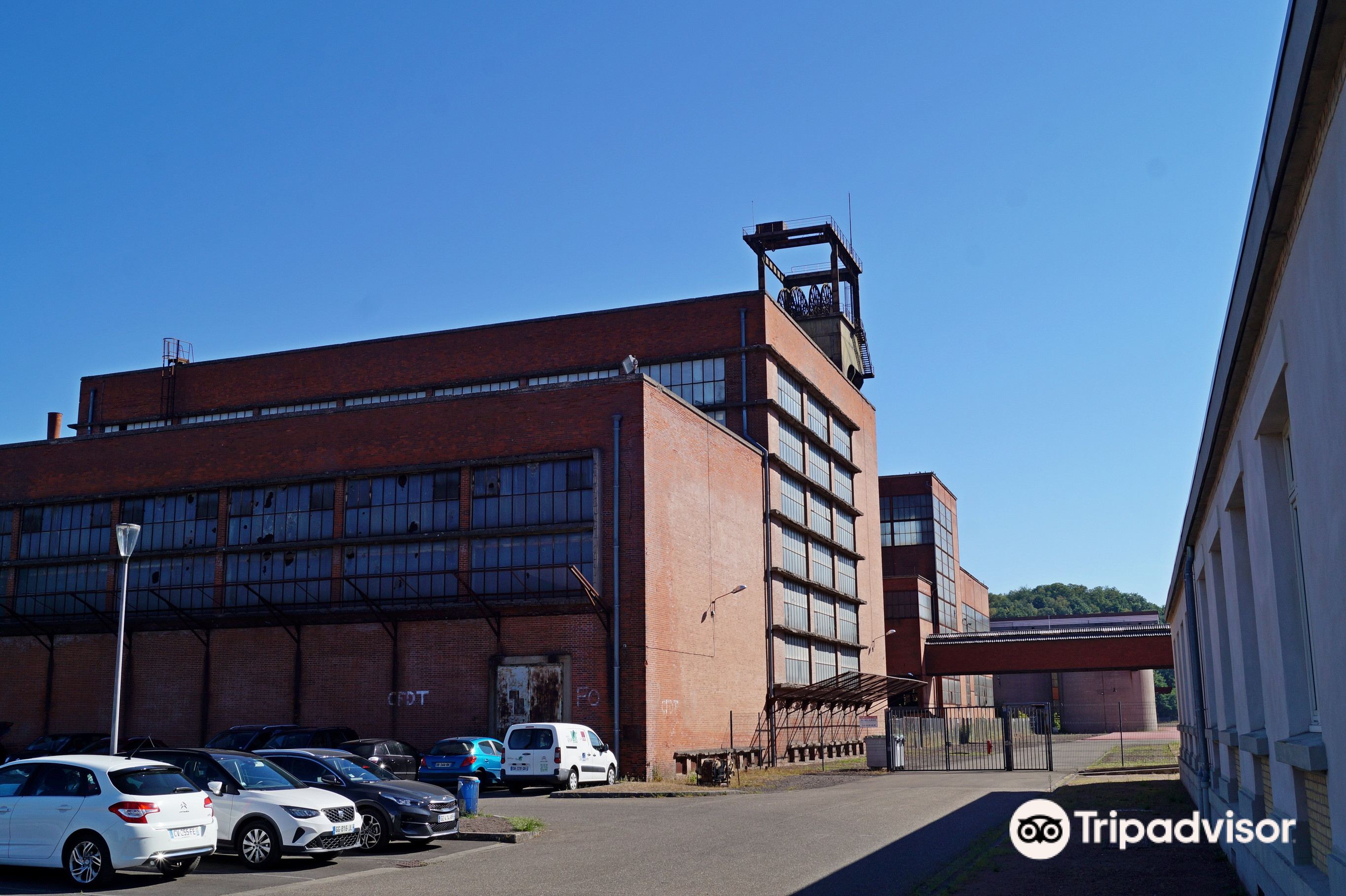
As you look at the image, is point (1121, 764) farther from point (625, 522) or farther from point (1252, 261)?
point (1252, 261)

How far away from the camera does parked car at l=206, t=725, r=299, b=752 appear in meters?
31.5

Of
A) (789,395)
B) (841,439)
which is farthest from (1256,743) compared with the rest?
(841,439)

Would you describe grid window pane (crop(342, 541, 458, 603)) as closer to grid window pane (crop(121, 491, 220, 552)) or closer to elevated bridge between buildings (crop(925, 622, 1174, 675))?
grid window pane (crop(121, 491, 220, 552))

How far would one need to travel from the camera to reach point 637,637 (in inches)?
1437

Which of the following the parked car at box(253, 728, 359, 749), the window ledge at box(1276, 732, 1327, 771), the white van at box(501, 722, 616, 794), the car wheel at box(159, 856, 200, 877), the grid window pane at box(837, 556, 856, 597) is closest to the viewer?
the window ledge at box(1276, 732, 1327, 771)

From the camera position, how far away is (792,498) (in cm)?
5275

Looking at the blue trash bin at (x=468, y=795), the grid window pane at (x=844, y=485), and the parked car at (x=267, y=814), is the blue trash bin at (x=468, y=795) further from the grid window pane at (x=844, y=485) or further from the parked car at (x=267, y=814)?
the grid window pane at (x=844, y=485)

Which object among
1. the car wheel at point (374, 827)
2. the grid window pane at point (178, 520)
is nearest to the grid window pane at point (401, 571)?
the grid window pane at point (178, 520)

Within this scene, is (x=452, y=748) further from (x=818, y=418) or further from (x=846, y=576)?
(x=846, y=576)

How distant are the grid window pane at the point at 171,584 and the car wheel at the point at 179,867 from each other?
27143mm

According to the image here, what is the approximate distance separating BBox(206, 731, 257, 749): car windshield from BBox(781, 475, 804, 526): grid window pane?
24.7m

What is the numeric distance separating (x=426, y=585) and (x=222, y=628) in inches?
293

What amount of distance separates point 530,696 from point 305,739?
24.1 feet

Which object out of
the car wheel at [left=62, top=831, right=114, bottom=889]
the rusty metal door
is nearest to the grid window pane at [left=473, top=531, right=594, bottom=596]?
the rusty metal door
